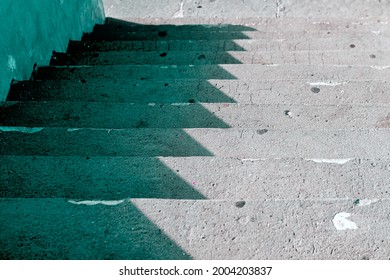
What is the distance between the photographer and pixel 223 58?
4.33 meters

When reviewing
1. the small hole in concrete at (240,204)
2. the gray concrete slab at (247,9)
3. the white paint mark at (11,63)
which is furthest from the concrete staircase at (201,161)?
the gray concrete slab at (247,9)

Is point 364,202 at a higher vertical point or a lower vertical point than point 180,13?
lower

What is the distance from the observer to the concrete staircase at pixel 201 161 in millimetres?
1858

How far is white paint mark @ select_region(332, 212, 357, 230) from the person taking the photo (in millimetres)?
1886

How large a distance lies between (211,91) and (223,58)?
1.14 meters

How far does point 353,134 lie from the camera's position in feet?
8.25

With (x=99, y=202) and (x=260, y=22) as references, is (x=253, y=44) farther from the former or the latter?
(x=99, y=202)

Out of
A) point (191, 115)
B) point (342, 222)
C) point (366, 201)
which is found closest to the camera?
point (342, 222)

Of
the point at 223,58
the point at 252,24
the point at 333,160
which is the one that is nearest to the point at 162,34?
the point at 252,24

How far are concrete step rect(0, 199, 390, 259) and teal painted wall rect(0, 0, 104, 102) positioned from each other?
5.53 ft

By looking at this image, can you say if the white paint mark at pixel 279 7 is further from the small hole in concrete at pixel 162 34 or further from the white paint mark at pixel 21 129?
the white paint mark at pixel 21 129

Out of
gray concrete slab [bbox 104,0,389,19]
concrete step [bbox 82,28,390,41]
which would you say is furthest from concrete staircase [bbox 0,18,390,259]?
gray concrete slab [bbox 104,0,389,19]

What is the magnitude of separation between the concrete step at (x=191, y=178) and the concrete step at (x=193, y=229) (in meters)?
0.15

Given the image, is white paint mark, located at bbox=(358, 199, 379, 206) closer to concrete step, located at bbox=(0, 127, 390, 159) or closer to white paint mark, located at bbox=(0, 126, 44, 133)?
concrete step, located at bbox=(0, 127, 390, 159)
